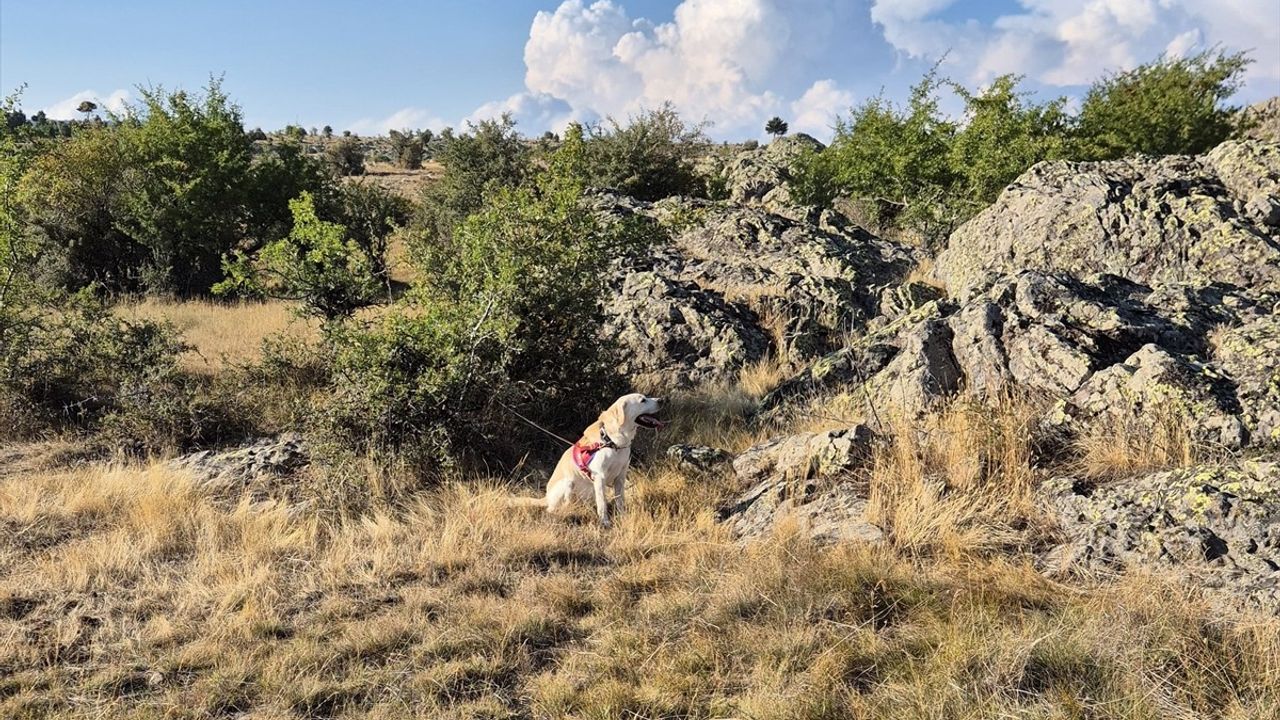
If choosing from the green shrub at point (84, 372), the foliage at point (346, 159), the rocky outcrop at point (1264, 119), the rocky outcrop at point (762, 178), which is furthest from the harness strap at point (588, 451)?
the foliage at point (346, 159)

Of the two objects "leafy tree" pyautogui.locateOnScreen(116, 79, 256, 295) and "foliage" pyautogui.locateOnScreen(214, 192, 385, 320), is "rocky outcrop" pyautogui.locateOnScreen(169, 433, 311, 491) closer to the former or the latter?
"foliage" pyautogui.locateOnScreen(214, 192, 385, 320)

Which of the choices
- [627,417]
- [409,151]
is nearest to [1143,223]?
[627,417]

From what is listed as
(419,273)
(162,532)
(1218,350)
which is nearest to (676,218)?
(419,273)

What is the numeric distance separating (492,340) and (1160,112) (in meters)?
21.3

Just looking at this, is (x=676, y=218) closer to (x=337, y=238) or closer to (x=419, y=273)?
(x=419, y=273)

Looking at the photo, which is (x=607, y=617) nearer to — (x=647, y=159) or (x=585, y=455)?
(x=585, y=455)

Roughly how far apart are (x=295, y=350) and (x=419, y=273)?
2.24 metres

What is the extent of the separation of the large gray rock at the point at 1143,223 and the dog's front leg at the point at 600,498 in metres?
3.77

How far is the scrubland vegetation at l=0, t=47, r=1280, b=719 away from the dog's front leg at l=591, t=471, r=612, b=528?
0.45ft

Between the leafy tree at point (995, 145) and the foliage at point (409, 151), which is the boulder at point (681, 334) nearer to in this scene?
the leafy tree at point (995, 145)

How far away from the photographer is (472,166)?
20844 millimetres

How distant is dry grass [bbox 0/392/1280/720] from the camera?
2.88 meters

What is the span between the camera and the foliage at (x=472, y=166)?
20.0m

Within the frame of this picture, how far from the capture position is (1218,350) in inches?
194
